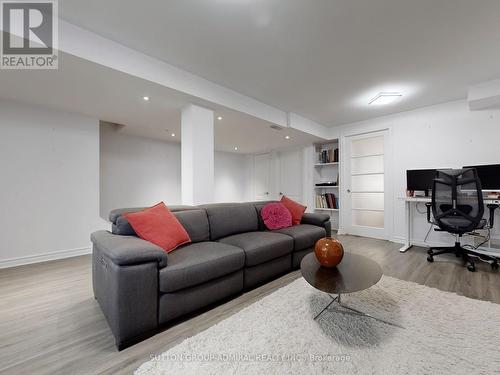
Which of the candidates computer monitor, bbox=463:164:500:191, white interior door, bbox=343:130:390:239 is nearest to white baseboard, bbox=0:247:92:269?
white interior door, bbox=343:130:390:239

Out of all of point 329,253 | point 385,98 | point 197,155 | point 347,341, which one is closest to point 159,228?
point 197,155

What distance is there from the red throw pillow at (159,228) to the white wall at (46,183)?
2.24 m

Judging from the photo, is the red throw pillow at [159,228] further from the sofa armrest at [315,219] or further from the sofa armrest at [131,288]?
the sofa armrest at [315,219]

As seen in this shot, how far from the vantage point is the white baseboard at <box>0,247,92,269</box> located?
292cm

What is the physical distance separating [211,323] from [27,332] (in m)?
1.32

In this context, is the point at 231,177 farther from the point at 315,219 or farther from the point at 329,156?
the point at 315,219

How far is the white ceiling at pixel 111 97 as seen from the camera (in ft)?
7.32

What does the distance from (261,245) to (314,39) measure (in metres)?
2.09

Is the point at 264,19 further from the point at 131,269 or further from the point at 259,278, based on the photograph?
the point at 259,278

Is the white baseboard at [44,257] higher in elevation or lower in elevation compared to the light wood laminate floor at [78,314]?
higher

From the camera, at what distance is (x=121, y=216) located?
2.02m

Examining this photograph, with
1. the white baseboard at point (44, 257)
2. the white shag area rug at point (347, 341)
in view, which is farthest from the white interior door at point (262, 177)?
the white shag area rug at point (347, 341)

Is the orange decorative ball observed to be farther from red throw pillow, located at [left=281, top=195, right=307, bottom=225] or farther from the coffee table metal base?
red throw pillow, located at [left=281, top=195, right=307, bottom=225]

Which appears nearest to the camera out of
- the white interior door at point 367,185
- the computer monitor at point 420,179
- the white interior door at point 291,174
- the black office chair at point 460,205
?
the black office chair at point 460,205
